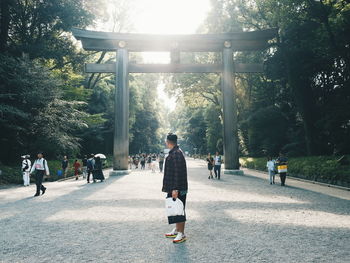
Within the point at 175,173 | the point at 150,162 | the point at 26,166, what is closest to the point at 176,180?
the point at 175,173

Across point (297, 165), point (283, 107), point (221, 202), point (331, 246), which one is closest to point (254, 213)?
point (221, 202)

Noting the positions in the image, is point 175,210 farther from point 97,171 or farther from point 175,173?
point 97,171

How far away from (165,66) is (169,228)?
14.6 m

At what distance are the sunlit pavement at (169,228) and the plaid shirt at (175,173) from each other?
89cm

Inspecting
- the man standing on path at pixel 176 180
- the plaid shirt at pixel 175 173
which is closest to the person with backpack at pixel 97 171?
the man standing on path at pixel 176 180

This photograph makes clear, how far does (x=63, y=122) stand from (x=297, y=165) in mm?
16187

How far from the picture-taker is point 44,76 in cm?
1802

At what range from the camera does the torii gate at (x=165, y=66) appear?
59.3 ft

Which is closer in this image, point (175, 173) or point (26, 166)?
point (175, 173)

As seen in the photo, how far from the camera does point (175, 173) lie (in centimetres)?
437

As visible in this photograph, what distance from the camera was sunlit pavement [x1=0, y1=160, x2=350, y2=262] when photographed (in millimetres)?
3718

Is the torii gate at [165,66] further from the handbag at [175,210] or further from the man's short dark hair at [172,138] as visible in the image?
the handbag at [175,210]

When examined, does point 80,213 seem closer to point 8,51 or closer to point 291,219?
point 291,219

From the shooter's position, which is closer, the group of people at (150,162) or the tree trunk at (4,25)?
the tree trunk at (4,25)
